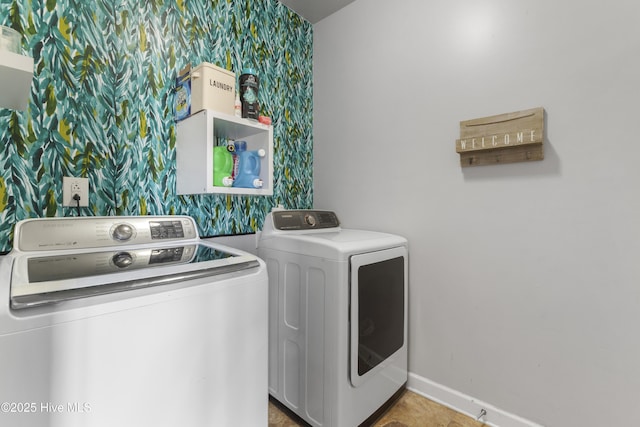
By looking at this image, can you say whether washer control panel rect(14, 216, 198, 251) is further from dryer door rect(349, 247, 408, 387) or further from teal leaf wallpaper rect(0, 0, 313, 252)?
dryer door rect(349, 247, 408, 387)

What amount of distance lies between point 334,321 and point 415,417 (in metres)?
0.79

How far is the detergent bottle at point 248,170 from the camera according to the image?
1.65 m

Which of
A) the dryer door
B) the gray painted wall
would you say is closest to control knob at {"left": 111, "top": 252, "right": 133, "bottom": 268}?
the dryer door

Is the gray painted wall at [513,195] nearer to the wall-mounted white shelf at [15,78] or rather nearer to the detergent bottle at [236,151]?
the detergent bottle at [236,151]

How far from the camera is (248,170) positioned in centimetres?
167

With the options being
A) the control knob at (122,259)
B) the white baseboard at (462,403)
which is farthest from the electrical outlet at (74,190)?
the white baseboard at (462,403)

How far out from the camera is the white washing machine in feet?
4.62

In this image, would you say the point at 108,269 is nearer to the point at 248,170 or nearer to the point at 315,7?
the point at 248,170

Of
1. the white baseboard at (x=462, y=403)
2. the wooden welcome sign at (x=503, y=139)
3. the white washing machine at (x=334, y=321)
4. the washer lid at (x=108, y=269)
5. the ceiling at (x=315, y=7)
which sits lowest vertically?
the white baseboard at (x=462, y=403)

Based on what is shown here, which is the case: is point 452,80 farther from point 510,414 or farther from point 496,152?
point 510,414

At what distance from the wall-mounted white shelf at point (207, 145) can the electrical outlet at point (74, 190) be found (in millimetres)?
398

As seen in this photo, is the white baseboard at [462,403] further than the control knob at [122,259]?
Yes

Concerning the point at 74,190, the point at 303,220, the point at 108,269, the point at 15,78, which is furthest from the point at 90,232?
the point at 303,220

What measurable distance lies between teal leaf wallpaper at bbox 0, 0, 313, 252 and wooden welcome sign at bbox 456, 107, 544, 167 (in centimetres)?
131
